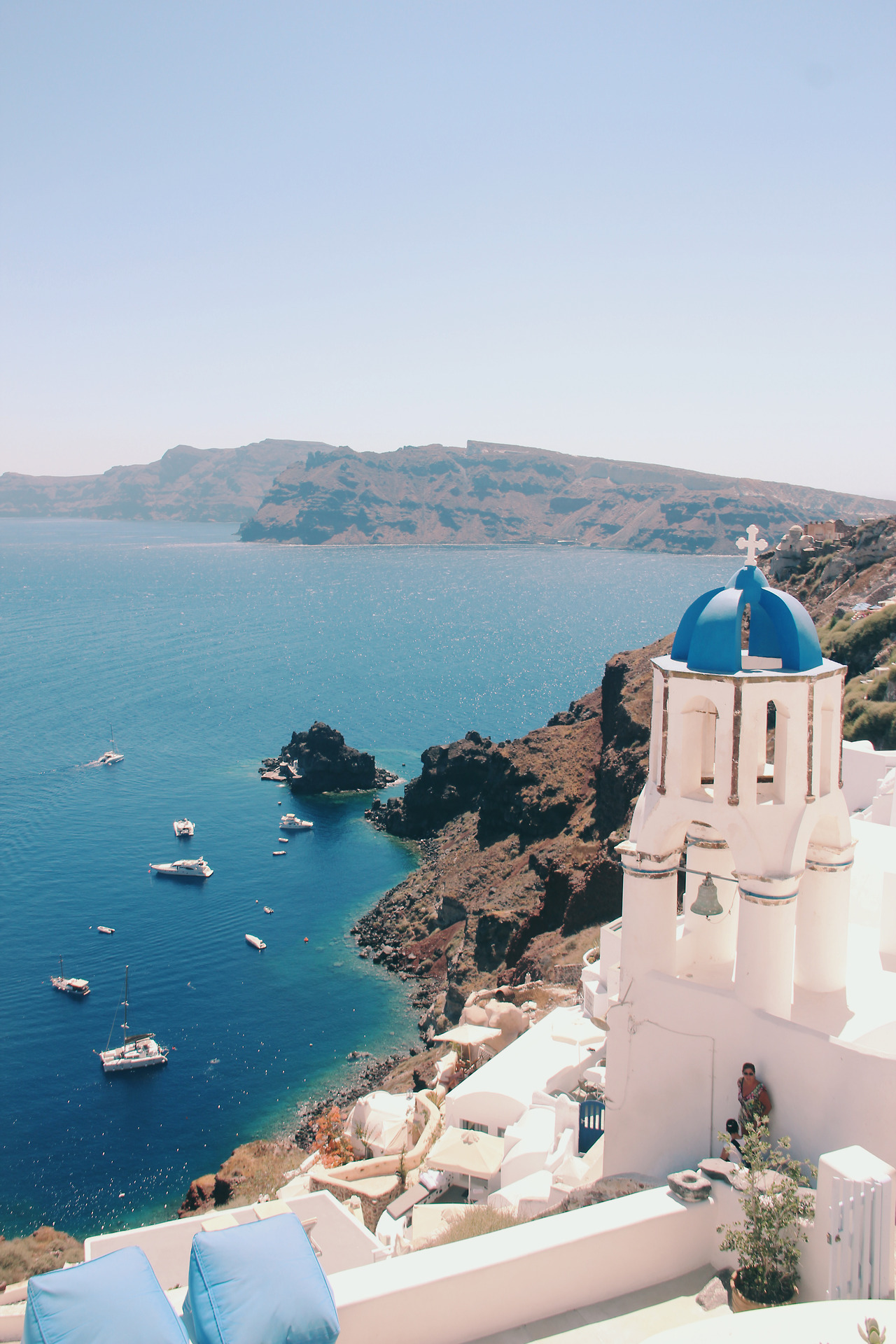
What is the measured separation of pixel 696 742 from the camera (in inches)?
393

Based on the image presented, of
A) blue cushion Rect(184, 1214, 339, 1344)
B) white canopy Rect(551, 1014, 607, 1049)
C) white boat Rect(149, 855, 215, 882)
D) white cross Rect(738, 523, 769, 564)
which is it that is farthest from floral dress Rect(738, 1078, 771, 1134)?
white boat Rect(149, 855, 215, 882)

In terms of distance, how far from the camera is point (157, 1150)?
34.1 m

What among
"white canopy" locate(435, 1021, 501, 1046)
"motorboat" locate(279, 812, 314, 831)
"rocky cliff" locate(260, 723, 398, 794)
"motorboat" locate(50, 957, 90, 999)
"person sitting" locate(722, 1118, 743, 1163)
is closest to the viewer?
"person sitting" locate(722, 1118, 743, 1163)

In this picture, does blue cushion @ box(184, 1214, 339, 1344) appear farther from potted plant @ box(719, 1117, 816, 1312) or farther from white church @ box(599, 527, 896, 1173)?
white church @ box(599, 527, 896, 1173)

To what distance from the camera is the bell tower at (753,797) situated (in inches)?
362

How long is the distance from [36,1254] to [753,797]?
23.1 m

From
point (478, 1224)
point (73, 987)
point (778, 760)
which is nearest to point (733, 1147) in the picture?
point (778, 760)

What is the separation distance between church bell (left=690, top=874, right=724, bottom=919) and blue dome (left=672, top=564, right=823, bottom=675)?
2.65 m

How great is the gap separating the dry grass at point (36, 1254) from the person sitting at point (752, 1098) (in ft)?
58.9

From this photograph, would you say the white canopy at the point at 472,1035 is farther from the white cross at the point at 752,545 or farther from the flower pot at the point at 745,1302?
the white cross at the point at 752,545

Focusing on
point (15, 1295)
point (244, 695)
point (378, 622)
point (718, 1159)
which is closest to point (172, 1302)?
point (718, 1159)

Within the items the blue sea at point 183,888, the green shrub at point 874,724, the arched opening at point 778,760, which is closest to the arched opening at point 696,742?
the arched opening at point 778,760

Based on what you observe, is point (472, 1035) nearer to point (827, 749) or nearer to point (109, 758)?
point (827, 749)

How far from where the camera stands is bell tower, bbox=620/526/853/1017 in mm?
9195
